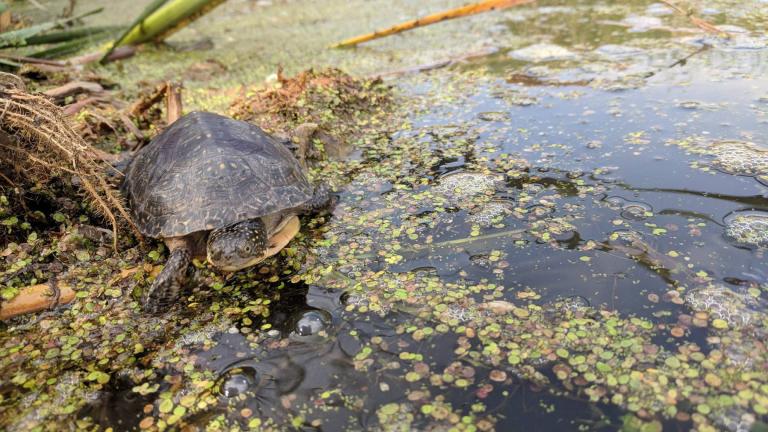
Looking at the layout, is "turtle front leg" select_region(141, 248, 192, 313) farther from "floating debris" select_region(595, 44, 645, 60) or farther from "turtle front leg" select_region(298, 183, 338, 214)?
"floating debris" select_region(595, 44, 645, 60)

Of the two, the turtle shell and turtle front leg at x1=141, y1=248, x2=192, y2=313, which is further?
the turtle shell

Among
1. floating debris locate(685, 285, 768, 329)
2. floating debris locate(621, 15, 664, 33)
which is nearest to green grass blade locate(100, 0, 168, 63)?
floating debris locate(621, 15, 664, 33)

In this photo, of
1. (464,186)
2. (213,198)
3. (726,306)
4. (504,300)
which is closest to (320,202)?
(213,198)

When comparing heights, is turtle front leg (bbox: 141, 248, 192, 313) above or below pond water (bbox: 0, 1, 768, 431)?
above

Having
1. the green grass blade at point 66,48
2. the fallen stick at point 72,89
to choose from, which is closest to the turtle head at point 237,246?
the fallen stick at point 72,89

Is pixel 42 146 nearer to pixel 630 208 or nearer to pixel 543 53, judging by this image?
pixel 630 208

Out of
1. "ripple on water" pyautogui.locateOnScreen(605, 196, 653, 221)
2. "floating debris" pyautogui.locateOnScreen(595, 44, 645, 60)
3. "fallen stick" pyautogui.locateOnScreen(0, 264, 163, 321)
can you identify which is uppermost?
"fallen stick" pyautogui.locateOnScreen(0, 264, 163, 321)

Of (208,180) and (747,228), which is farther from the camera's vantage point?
(208,180)
